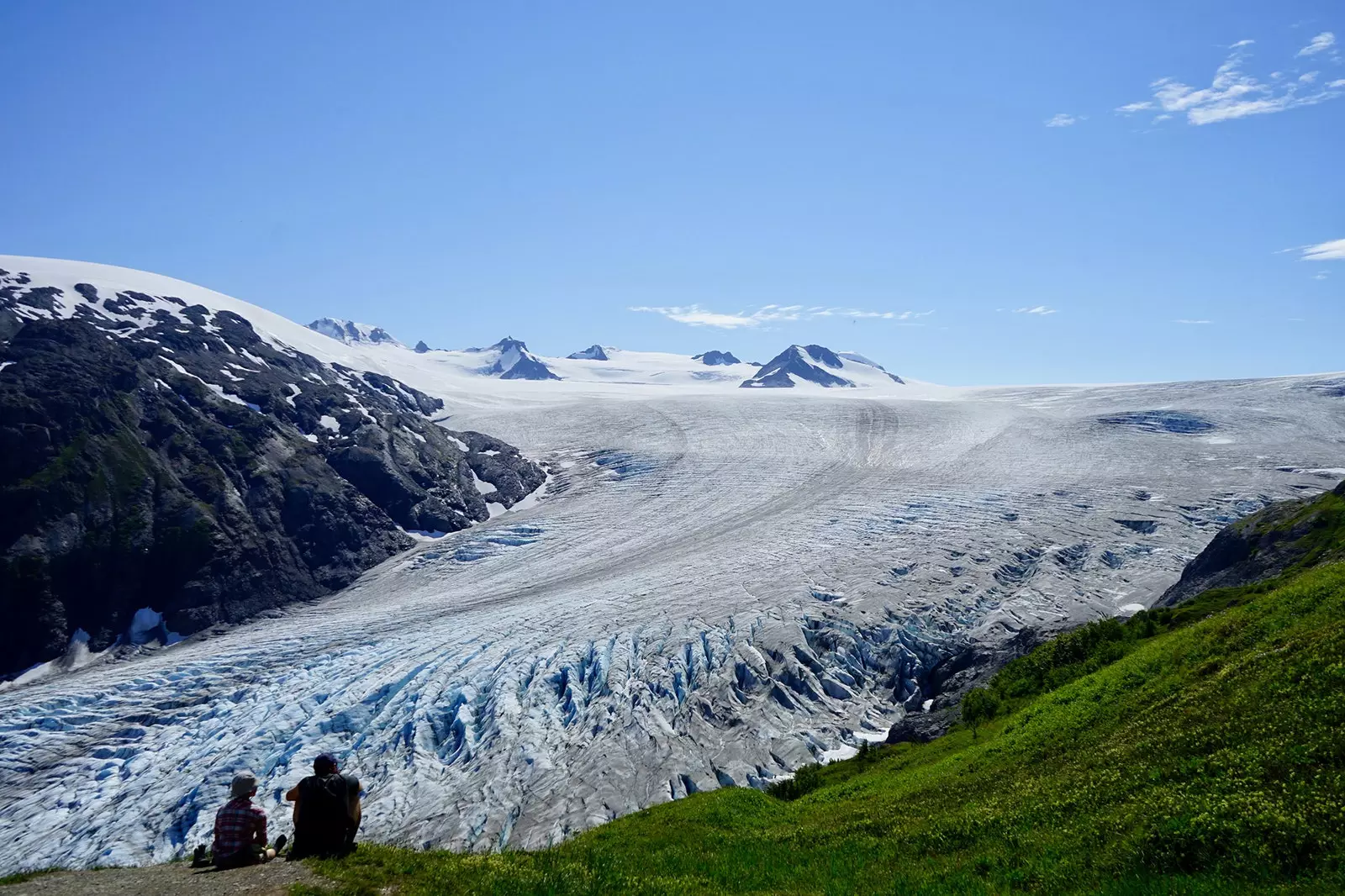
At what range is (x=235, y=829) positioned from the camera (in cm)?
970

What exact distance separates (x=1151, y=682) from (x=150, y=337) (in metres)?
82.2

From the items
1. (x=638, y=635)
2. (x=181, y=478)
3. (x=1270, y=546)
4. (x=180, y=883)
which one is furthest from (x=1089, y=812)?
(x=181, y=478)

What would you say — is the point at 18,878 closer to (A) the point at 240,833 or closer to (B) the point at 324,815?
(A) the point at 240,833

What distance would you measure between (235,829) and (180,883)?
0.88 m

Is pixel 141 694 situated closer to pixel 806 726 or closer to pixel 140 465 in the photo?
pixel 140 465

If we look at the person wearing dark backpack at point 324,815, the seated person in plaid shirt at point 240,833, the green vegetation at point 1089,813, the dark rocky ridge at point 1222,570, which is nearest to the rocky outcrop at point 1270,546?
the dark rocky ridge at point 1222,570

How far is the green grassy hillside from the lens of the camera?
7.97 metres

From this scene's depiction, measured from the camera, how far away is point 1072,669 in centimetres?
2014

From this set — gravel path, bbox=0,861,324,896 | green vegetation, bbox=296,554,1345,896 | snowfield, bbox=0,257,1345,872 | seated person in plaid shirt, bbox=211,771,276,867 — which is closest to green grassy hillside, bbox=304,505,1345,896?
green vegetation, bbox=296,554,1345,896

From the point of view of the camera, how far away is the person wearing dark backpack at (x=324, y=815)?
380 inches

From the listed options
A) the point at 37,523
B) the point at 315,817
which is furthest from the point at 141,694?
the point at 315,817

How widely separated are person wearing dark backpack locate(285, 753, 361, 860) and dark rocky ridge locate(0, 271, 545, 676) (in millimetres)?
43384

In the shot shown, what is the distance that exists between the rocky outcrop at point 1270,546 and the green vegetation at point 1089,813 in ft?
36.0

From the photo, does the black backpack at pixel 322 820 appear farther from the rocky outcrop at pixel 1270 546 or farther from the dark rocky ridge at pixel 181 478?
the dark rocky ridge at pixel 181 478
